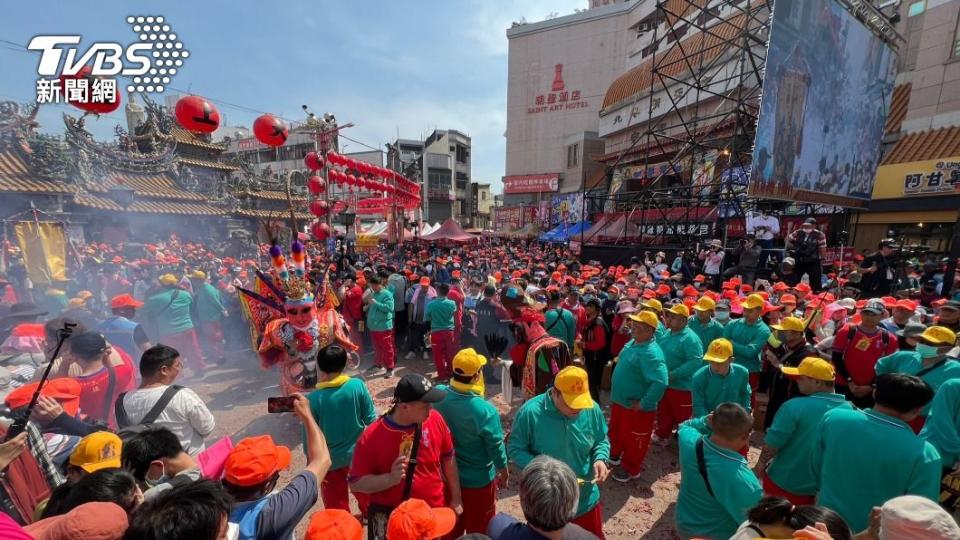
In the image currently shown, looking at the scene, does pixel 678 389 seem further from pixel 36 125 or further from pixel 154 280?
pixel 36 125

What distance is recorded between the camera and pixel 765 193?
9828 millimetres

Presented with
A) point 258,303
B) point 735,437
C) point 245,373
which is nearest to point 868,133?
point 735,437

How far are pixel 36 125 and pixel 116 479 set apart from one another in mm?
16739

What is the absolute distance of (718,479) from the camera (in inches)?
87.9

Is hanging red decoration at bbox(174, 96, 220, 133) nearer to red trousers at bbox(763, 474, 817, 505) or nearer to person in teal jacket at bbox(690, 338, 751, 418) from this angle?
person in teal jacket at bbox(690, 338, 751, 418)

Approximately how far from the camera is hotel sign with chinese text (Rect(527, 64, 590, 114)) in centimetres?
3384

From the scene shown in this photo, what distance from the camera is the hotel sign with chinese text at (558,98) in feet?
111

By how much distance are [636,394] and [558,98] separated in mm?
35117

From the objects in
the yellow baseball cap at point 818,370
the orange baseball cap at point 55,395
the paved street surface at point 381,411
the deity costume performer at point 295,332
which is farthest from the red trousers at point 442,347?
the yellow baseball cap at point 818,370

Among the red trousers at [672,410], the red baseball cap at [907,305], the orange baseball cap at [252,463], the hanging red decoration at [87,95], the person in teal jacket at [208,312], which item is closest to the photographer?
the orange baseball cap at [252,463]

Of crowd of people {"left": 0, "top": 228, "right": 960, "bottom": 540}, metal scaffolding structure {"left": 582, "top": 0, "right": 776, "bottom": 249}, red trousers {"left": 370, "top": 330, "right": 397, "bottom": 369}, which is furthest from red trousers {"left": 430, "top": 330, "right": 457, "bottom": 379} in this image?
metal scaffolding structure {"left": 582, "top": 0, "right": 776, "bottom": 249}

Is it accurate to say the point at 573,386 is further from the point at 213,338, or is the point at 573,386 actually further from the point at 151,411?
the point at 213,338

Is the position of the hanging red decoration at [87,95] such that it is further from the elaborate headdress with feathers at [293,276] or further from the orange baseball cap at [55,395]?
the orange baseball cap at [55,395]

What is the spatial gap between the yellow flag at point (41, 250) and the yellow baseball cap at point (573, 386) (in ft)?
32.3
